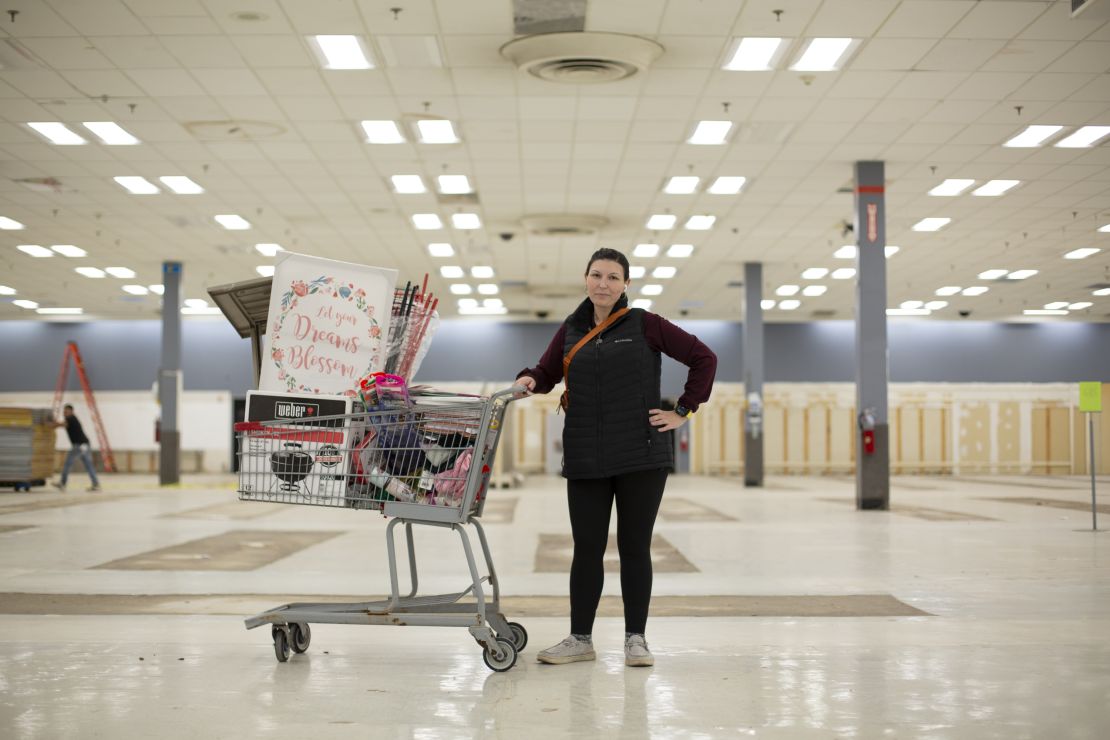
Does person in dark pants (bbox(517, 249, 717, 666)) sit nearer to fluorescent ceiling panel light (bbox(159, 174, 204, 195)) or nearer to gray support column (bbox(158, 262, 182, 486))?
fluorescent ceiling panel light (bbox(159, 174, 204, 195))

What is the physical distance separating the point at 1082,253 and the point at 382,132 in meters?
16.0

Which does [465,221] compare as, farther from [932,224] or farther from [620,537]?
[620,537]

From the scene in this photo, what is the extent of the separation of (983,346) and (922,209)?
2027 cm

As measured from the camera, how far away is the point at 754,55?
11219mm

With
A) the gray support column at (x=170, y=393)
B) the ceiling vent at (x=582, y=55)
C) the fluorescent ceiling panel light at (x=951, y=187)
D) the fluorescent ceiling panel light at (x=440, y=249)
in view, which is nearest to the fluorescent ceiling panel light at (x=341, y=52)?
the ceiling vent at (x=582, y=55)

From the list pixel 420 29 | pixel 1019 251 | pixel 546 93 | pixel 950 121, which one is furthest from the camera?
pixel 1019 251

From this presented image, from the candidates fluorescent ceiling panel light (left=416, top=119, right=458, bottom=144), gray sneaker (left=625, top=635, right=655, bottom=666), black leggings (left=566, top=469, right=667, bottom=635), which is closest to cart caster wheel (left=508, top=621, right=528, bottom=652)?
black leggings (left=566, top=469, right=667, bottom=635)

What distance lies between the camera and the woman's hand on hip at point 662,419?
14.0ft

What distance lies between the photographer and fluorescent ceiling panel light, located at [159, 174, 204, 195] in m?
16.5

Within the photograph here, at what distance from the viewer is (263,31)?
10578mm

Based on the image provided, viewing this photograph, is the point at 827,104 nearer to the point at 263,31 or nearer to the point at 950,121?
the point at 950,121

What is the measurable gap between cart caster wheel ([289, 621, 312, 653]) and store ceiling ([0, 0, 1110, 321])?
22.3 ft

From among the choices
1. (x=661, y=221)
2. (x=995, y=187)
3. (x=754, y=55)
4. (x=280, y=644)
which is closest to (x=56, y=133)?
(x=754, y=55)

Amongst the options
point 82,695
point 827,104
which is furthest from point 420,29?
point 82,695
